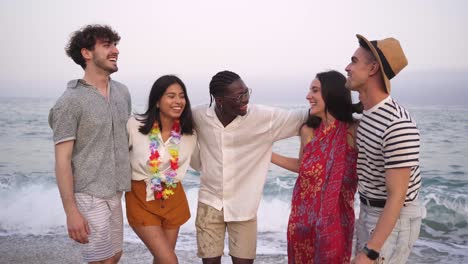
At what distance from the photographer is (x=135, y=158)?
11.2 feet

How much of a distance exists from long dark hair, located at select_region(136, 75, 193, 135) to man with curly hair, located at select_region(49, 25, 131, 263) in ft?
0.48

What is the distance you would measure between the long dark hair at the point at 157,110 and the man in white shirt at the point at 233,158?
0.10 metres

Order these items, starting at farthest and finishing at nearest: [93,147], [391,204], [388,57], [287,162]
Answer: [287,162] < [93,147] < [388,57] < [391,204]

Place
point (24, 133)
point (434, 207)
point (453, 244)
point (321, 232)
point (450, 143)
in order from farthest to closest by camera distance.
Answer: point (24, 133)
point (450, 143)
point (434, 207)
point (453, 244)
point (321, 232)

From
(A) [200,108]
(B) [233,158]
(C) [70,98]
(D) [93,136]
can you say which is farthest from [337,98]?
(C) [70,98]

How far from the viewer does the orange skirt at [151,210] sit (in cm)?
341

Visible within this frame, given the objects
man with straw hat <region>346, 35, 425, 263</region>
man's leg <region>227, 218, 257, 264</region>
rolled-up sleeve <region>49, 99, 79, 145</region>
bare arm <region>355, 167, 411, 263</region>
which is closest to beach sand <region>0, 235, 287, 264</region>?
man's leg <region>227, 218, 257, 264</region>

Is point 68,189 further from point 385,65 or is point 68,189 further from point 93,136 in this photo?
point 385,65

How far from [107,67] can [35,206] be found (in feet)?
20.9

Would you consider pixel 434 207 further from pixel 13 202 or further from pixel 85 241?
pixel 13 202

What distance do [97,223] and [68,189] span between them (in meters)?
0.31

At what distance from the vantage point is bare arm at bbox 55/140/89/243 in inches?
123

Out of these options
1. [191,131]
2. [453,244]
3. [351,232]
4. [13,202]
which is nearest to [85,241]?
[191,131]

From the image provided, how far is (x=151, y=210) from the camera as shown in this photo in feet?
11.2
